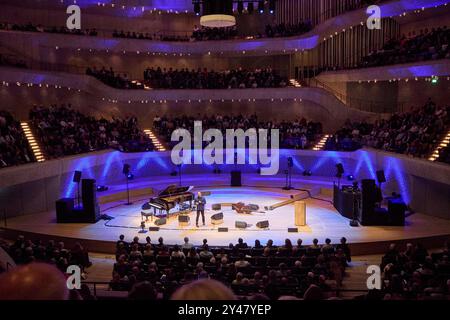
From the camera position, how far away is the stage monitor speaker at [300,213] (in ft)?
56.1

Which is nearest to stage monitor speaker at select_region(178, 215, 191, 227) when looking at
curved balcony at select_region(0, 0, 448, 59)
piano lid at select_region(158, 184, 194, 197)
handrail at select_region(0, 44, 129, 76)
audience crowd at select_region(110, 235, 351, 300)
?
piano lid at select_region(158, 184, 194, 197)

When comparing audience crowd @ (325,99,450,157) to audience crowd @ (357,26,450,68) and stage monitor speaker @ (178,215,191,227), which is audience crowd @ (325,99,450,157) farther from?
stage monitor speaker @ (178,215,191,227)

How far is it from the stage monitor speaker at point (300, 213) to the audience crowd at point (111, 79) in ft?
52.5

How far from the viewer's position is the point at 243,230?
16.9 m

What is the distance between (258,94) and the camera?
3006 centimetres

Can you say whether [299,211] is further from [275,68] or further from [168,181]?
[275,68]

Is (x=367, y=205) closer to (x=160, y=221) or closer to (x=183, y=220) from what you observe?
(x=183, y=220)

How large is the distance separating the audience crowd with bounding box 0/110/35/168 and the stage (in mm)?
2239

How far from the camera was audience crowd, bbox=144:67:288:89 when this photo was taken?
30.3 meters

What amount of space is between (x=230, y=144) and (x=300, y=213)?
10.0 m

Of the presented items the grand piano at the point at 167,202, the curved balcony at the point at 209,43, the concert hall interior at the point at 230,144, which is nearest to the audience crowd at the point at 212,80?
the concert hall interior at the point at 230,144

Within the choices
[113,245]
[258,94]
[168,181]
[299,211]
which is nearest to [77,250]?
[113,245]

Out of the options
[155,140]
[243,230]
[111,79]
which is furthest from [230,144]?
[243,230]
